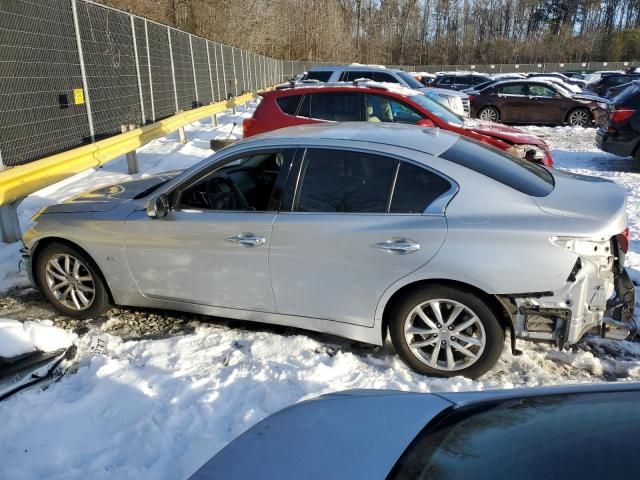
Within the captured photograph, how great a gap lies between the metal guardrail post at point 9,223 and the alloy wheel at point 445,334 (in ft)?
15.7

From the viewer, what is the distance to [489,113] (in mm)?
18078

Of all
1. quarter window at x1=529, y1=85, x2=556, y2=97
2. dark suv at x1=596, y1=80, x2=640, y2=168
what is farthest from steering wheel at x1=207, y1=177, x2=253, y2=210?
quarter window at x1=529, y1=85, x2=556, y2=97

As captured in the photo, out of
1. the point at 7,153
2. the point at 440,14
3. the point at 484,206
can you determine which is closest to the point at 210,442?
the point at 484,206

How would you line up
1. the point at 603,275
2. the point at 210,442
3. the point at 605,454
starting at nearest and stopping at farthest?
the point at 605,454
the point at 210,442
the point at 603,275

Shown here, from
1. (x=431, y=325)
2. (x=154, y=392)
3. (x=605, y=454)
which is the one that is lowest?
(x=154, y=392)

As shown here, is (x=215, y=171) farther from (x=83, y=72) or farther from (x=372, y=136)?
(x=83, y=72)

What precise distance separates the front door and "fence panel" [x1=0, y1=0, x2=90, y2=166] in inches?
116

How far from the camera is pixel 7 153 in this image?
6168 mm

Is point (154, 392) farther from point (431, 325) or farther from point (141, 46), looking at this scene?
point (141, 46)

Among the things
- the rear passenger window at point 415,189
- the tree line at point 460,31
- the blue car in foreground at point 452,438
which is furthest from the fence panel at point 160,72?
the tree line at point 460,31

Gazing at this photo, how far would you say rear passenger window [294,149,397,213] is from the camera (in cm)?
364

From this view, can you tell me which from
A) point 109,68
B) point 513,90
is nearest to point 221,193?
point 109,68

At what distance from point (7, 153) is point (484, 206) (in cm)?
546

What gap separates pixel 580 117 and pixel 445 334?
16.4m
